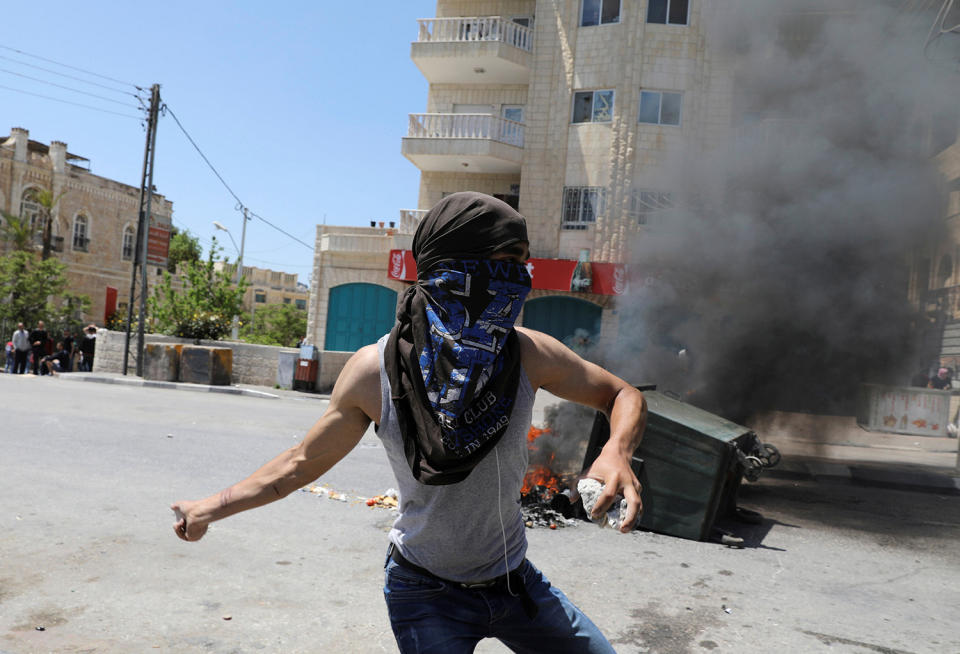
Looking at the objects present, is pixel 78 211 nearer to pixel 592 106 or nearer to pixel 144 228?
pixel 144 228

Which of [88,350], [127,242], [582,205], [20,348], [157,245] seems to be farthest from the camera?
[127,242]

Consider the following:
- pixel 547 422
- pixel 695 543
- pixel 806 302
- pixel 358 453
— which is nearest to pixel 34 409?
pixel 358 453

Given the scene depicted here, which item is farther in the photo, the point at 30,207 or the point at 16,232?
the point at 30,207

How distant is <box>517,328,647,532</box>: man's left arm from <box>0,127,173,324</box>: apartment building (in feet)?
124

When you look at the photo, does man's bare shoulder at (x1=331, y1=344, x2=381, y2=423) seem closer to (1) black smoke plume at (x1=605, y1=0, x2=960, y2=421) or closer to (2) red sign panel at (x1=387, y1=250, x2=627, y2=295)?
(1) black smoke plume at (x1=605, y1=0, x2=960, y2=421)

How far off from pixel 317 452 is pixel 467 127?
1782cm

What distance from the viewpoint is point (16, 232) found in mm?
33156

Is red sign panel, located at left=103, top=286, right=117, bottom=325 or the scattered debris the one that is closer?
the scattered debris

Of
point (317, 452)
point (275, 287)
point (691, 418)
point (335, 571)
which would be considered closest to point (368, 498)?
point (335, 571)

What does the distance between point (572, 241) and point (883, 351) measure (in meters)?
8.77

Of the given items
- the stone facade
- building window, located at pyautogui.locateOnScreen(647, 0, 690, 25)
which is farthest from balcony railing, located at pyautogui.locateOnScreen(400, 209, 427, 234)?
the stone facade

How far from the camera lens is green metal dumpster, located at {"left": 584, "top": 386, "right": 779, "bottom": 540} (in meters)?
5.38

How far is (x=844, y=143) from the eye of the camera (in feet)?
37.0

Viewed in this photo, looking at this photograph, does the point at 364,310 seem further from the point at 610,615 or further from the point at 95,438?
the point at 610,615
